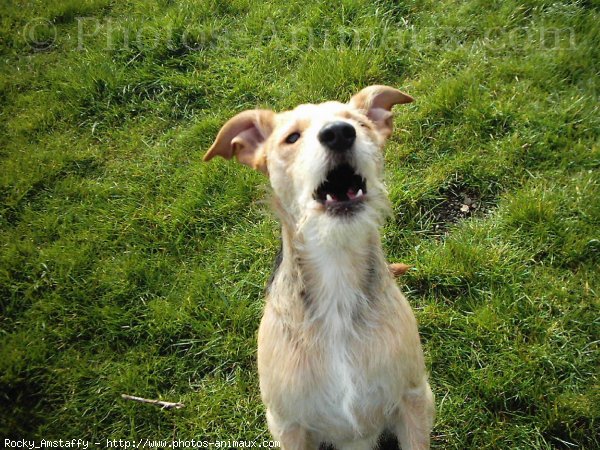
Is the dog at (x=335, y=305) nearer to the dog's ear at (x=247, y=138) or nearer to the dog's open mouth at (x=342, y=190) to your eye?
the dog's open mouth at (x=342, y=190)

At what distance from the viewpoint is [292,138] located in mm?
2627

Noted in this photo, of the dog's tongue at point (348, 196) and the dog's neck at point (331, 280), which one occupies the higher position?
the dog's tongue at point (348, 196)

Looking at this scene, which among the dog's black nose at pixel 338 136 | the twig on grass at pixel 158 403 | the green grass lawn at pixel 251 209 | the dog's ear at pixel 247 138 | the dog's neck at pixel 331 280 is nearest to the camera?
the dog's black nose at pixel 338 136

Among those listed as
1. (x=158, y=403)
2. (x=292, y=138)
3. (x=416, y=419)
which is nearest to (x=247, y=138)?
(x=292, y=138)

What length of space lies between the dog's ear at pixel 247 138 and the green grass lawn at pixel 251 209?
1507 millimetres

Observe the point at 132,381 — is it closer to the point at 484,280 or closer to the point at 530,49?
the point at 484,280

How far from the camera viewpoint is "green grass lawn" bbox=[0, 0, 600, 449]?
3.53 metres

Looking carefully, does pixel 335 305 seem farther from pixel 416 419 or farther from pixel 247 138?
pixel 247 138

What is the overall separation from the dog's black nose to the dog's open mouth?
0.11 m

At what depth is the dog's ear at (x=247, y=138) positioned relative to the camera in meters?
2.84

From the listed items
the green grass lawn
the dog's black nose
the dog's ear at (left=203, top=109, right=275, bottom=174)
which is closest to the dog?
the dog's black nose

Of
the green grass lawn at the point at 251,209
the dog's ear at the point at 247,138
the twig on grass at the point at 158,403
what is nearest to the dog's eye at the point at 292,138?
the dog's ear at the point at 247,138

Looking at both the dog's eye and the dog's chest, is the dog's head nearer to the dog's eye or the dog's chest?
the dog's eye

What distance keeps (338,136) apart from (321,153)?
0.11m
